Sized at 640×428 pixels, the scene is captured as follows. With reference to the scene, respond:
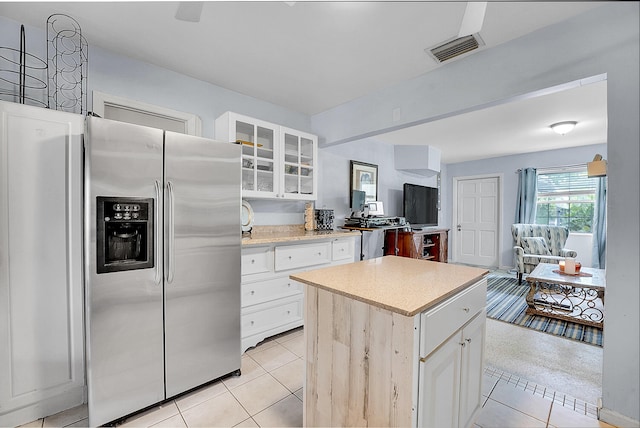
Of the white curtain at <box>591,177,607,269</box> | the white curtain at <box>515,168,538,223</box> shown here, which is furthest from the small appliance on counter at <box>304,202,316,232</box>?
the white curtain at <box>591,177,607,269</box>

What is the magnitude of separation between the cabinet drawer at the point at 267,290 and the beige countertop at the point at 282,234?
0.37 m

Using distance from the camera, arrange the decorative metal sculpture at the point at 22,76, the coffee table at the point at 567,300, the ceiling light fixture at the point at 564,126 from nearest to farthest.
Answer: the decorative metal sculpture at the point at 22,76, the coffee table at the point at 567,300, the ceiling light fixture at the point at 564,126

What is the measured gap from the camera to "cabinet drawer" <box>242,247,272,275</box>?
2.35 meters

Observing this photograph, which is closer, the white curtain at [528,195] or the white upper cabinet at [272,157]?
the white upper cabinet at [272,157]

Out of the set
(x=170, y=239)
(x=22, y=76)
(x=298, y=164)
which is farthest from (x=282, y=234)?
(x=22, y=76)

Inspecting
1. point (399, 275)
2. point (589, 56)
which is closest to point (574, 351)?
point (399, 275)

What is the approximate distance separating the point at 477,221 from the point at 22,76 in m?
6.92

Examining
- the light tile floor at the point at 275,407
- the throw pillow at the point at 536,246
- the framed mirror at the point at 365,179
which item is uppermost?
the framed mirror at the point at 365,179

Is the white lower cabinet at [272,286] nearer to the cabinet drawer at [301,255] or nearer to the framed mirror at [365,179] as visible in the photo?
the cabinet drawer at [301,255]

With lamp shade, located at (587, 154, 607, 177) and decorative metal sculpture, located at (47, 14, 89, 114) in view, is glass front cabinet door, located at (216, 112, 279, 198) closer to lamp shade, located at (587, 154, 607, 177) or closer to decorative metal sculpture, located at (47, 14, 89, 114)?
decorative metal sculpture, located at (47, 14, 89, 114)

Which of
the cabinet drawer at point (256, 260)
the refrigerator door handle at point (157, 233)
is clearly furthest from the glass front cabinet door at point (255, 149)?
the refrigerator door handle at point (157, 233)

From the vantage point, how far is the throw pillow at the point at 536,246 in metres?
4.57

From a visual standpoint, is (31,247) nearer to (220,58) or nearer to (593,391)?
(220,58)

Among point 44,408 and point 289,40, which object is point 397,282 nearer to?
point 289,40
